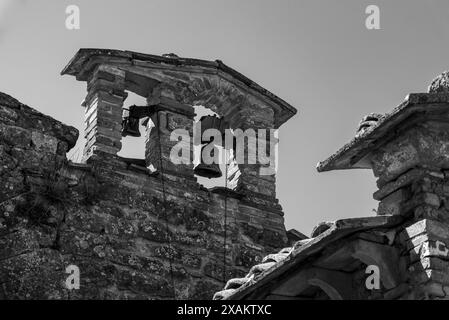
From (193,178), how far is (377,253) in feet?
12.2

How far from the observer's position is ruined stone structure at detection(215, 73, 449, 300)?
6.25 m

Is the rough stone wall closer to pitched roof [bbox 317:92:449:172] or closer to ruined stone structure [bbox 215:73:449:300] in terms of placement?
ruined stone structure [bbox 215:73:449:300]

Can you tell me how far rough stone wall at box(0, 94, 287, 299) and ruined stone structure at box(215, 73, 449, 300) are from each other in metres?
2.20

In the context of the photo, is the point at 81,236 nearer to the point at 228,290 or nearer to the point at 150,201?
the point at 150,201

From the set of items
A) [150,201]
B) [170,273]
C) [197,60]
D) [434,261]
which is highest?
[197,60]

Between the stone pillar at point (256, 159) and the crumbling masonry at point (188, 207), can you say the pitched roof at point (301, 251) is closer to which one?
the crumbling masonry at point (188, 207)

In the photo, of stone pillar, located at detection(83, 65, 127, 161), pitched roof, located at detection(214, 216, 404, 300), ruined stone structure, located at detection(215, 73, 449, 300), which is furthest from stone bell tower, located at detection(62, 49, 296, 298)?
ruined stone structure, located at detection(215, 73, 449, 300)

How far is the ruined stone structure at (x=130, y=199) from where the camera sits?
8.72 m

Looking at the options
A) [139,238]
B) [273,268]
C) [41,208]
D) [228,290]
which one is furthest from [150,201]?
[273,268]
